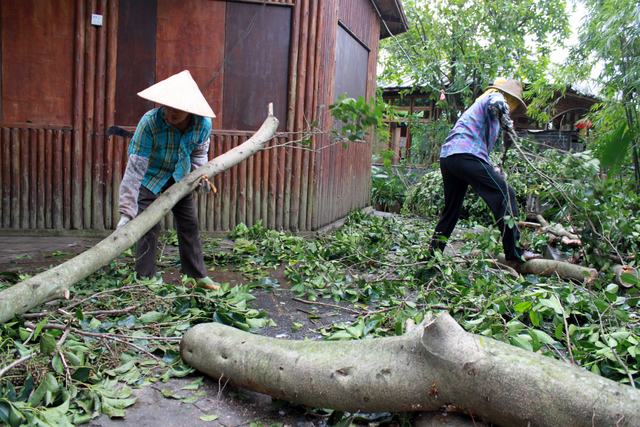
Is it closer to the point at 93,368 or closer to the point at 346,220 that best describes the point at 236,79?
the point at 346,220

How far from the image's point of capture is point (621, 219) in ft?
11.7

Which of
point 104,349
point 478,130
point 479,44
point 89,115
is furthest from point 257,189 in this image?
point 479,44

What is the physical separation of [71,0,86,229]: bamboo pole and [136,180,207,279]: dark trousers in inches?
106

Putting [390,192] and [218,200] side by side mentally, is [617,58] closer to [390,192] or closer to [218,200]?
[390,192]

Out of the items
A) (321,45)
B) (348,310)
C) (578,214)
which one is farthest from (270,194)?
(578,214)

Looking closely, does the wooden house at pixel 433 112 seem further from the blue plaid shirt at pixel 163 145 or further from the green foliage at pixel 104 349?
the green foliage at pixel 104 349

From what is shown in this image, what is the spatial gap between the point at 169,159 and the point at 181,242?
2.31 ft

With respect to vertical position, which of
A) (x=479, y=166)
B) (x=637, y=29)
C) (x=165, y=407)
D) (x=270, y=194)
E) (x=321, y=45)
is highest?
(x=637, y=29)

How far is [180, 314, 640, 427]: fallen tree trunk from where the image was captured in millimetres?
1513

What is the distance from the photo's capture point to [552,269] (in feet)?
13.1

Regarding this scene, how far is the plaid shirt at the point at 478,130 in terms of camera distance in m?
4.15

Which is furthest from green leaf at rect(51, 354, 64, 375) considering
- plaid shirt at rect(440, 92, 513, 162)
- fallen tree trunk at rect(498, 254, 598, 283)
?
fallen tree trunk at rect(498, 254, 598, 283)

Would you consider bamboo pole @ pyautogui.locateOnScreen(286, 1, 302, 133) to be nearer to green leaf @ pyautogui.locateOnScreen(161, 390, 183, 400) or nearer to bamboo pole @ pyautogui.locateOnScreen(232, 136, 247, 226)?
bamboo pole @ pyautogui.locateOnScreen(232, 136, 247, 226)

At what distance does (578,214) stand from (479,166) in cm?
87
